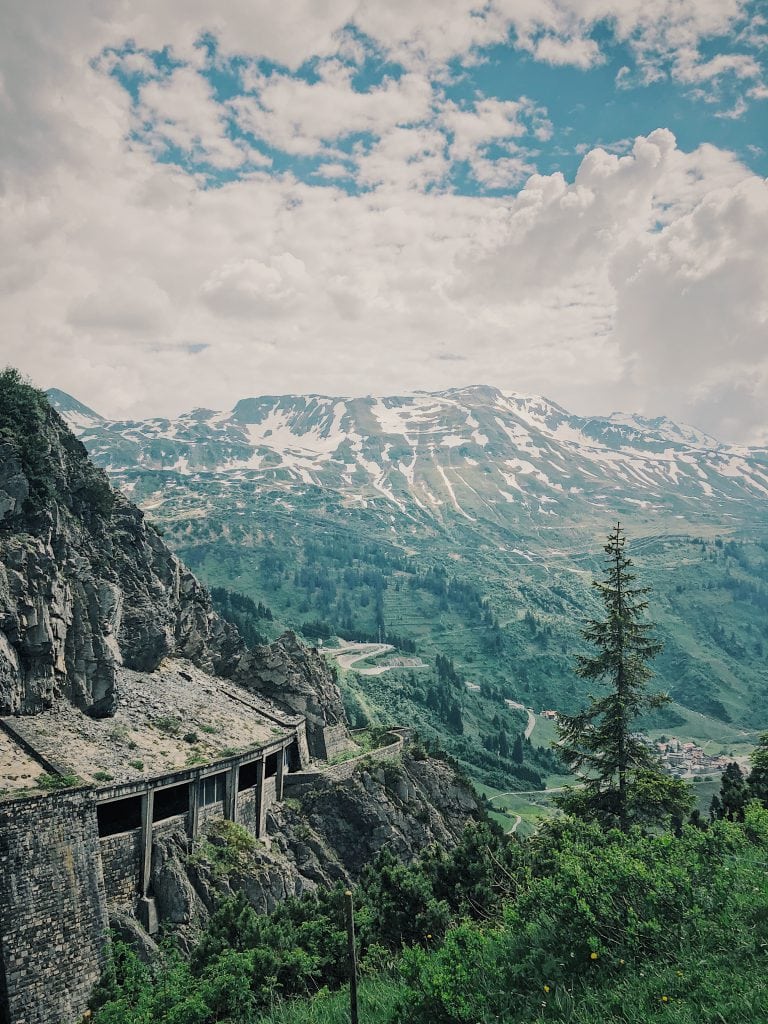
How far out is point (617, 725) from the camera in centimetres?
3753

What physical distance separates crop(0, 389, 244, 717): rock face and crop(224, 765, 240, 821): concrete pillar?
11763mm

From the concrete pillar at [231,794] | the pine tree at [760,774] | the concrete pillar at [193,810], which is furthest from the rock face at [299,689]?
the pine tree at [760,774]

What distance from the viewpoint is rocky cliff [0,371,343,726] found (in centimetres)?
5094

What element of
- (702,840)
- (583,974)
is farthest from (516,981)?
(702,840)

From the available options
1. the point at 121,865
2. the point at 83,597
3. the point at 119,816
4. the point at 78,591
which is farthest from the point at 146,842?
the point at 78,591

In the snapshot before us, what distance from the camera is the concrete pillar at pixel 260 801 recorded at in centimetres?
6111

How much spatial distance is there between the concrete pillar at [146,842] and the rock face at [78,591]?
10.2 metres

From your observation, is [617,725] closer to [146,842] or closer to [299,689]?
[146,842]

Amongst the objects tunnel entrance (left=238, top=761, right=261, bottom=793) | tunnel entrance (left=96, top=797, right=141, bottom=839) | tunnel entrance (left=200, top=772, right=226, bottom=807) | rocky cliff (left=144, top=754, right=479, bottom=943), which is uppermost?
tunnel entrance (left=96, top=797, right=141, bottom=839)

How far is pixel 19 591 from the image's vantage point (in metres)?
50.7

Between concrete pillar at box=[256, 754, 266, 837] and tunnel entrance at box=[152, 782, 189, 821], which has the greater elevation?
tunnel entrance at box=[152, 782, 189, 821]

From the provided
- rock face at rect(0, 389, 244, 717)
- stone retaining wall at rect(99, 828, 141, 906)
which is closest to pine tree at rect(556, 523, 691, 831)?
stone retaining wall at rect(99, 828, 141, 906)

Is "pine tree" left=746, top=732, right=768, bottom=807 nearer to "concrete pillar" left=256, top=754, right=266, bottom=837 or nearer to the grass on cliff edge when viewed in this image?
the grass on cliff edge

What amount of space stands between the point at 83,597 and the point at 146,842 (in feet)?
70.7
